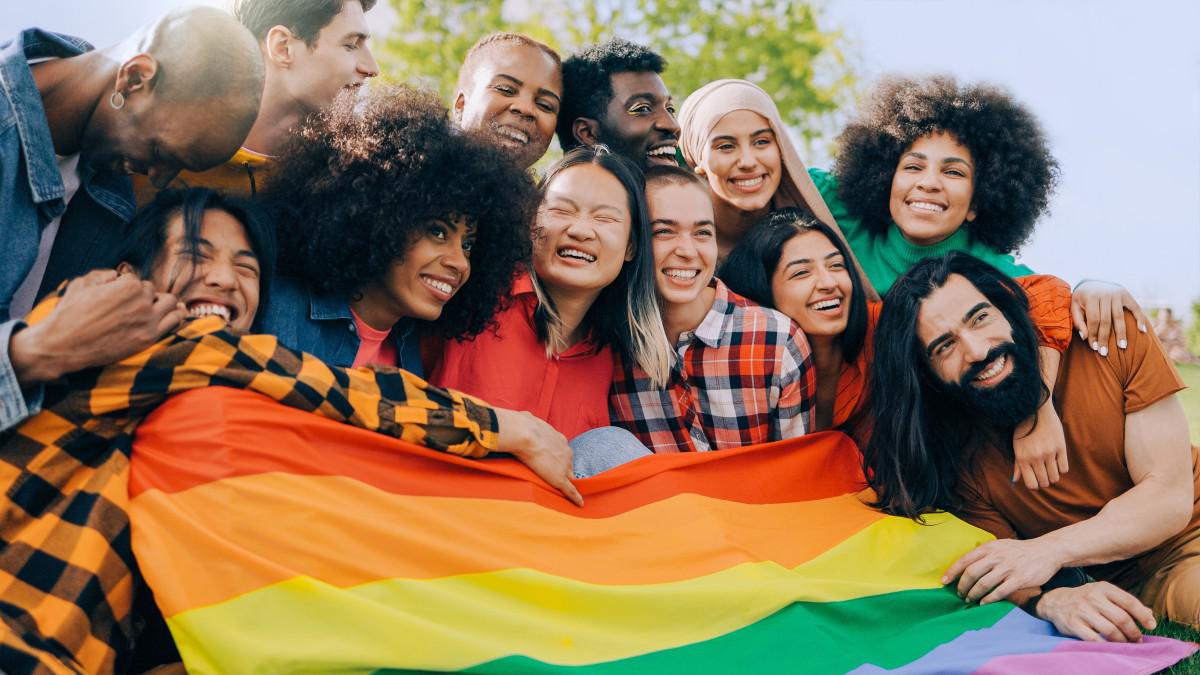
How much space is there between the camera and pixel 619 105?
6094mm

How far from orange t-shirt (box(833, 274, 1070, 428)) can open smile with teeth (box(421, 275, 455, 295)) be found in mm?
1902

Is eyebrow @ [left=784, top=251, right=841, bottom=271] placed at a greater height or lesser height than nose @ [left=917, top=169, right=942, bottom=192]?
lesser

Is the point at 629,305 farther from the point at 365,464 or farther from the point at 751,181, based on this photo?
the point at 365,464

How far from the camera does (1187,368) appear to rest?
16391mm

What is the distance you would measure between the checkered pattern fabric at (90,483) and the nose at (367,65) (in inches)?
108

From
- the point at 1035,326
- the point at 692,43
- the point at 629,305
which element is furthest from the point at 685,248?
the point at 692,43

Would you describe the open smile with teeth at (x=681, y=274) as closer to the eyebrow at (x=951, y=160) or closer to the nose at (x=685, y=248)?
the nose at (x=685, y=248)

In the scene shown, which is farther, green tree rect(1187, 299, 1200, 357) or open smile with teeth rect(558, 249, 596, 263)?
green tree rect(1187, 299, 1200, 357)

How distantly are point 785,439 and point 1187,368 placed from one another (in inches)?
590

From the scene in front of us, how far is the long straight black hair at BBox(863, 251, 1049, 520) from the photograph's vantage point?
4.16 m

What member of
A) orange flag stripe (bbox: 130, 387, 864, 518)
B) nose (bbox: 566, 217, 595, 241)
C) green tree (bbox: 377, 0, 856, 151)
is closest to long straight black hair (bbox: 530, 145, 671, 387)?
nose (bbox: 566, 217, 595, 241)

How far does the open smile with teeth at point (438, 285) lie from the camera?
3973 mm

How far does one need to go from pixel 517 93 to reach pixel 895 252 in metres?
2.39

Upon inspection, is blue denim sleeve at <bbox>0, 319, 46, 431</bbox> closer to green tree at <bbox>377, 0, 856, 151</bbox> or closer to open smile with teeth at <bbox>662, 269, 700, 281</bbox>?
open smile with teeth at <bbox>662, 269, 700, 281</bbox>
